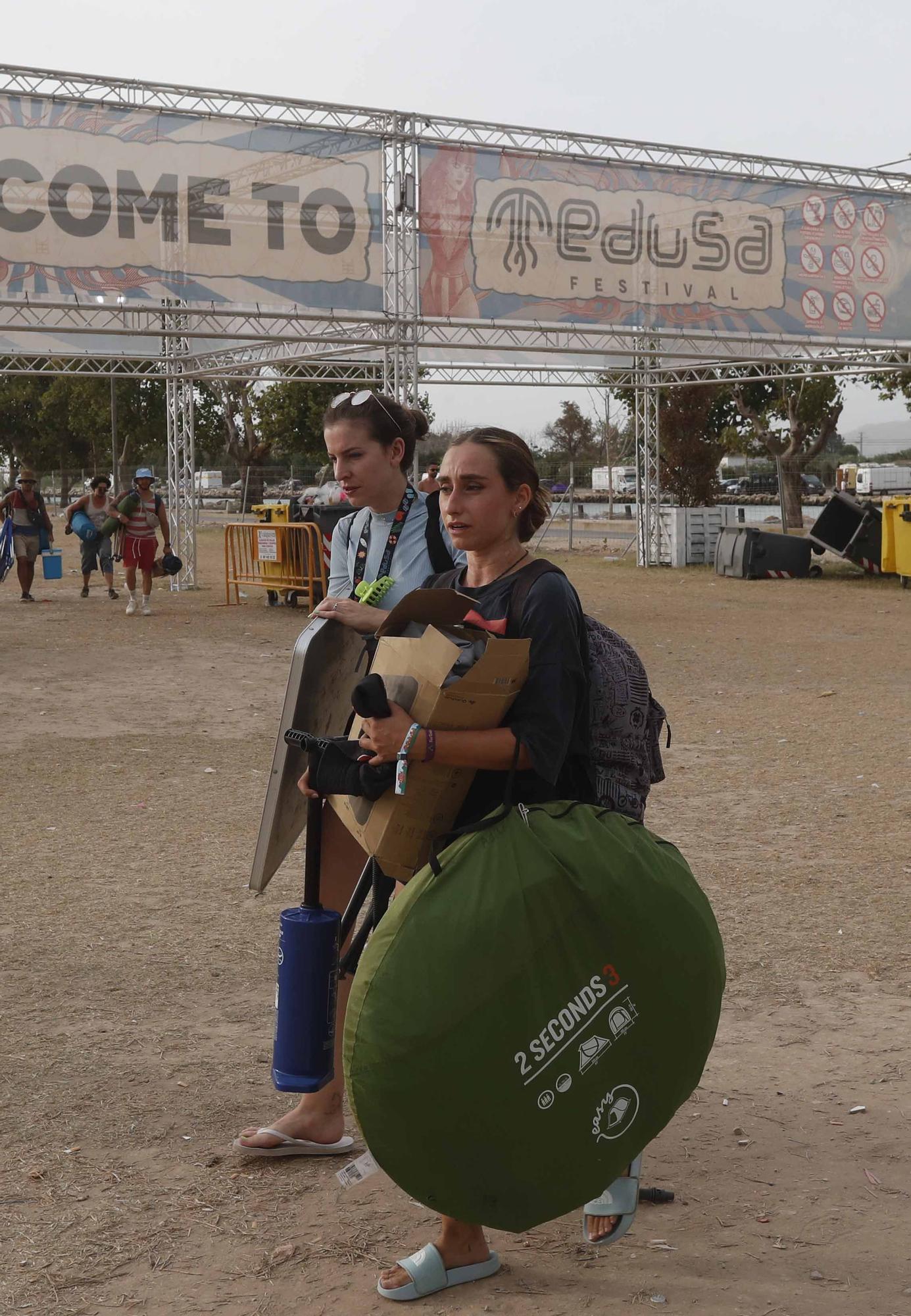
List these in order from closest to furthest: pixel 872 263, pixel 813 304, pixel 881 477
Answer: pixel 813 304
pixel 872 263
pixel 881 477

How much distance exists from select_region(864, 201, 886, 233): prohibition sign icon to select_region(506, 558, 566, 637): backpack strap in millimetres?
19441

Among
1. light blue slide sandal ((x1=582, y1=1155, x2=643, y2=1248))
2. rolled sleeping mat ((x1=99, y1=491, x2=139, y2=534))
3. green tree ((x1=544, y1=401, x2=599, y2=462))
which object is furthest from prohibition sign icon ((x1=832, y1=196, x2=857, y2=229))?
green tree ((x1=544, y1=401, x2=599, y2=462))

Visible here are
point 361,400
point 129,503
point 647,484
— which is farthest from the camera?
point 647,484

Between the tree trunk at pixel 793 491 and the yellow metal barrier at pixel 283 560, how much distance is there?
71.6 ft

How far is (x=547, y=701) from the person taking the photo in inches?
104

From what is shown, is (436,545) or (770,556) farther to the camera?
(770,556)

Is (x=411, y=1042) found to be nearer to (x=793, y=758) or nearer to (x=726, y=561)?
(x=793, y=758)

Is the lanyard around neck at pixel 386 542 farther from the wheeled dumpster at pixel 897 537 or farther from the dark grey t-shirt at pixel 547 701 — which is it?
the wheeled dumpster at pixel 897 537

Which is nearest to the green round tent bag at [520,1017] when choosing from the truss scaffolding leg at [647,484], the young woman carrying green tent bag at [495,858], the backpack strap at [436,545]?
the young woman carrying green tent bag at [495,858]

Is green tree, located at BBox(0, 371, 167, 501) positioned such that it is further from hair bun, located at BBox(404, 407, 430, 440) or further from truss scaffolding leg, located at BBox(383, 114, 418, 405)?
hair bun, located at BBox(404, 407, 430, 440)

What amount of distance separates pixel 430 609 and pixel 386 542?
2.82 feet

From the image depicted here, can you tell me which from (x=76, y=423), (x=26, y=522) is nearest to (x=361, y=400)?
(x=26, y=522)

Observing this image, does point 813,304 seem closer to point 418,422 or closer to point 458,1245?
point 418,422

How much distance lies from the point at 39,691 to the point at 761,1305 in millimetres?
10170
